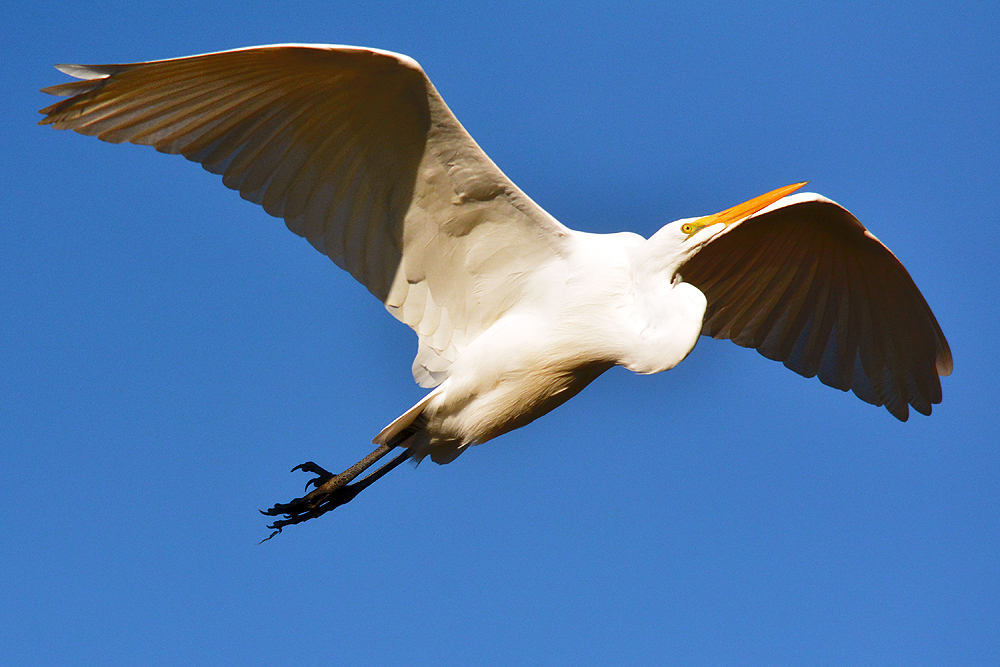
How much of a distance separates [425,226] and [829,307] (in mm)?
3394

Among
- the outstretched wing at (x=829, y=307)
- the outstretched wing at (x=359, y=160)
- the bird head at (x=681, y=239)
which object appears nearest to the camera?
the outstretched wing at (x=359, y=160)

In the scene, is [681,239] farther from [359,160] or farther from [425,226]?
[359,160]

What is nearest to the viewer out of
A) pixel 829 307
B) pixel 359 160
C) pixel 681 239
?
pixel 681 239

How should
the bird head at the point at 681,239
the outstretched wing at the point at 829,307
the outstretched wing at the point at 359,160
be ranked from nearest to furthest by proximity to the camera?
1. the outstretched wing at the point at 359,160
2. the bird head at the point at 681,239
3. the outstretched wing at the point at 829,307

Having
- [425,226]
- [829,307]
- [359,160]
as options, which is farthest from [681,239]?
[829,307]

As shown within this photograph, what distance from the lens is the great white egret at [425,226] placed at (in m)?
5.68

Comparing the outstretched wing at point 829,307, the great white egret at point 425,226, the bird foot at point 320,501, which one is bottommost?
the bird foot at point 320,501

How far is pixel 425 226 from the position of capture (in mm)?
6391

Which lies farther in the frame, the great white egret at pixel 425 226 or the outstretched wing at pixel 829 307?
the outstretched wing at pixel 829 307

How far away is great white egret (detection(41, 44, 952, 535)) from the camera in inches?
224

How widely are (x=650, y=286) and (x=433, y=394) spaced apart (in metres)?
1.52

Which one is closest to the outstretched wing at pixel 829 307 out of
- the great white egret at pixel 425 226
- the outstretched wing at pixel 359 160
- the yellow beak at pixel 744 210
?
the great white egret at pixel 425 226

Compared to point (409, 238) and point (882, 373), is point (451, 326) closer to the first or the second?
point (409, 238)

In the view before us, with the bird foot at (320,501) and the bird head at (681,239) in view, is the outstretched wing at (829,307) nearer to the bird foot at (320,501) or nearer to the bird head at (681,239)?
the bird head at (681,239)
